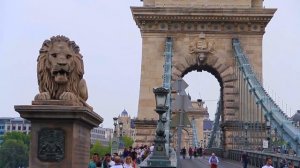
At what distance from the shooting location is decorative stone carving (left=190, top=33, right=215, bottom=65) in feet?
160

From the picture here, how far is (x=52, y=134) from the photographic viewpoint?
13.3 metres

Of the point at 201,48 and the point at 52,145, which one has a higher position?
the point at 201,48

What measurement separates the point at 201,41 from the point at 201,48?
1.65 feet

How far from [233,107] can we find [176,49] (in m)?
5.89

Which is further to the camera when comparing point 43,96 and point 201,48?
point 201,48

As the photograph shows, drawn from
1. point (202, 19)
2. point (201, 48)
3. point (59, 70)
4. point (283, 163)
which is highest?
point (202, 19)

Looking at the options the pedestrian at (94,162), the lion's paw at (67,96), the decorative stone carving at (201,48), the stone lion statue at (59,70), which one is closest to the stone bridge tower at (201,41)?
the decorative stone carving at (201,48)

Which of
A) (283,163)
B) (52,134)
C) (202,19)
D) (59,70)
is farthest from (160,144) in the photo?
(202,19)

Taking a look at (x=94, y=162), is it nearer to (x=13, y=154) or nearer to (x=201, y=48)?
(x=201, y=48)

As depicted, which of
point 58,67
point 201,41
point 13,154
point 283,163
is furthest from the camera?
point 13,154

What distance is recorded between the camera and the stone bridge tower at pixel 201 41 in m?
48.4

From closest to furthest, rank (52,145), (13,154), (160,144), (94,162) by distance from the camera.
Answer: (52,145)
(160,144)
(94,162)
(13,154)

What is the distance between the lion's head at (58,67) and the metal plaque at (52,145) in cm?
83

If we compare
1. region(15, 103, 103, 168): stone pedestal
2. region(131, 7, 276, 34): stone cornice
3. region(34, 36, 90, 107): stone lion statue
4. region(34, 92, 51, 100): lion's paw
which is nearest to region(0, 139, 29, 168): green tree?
region(131, 7, 276, 34): stone cornice
